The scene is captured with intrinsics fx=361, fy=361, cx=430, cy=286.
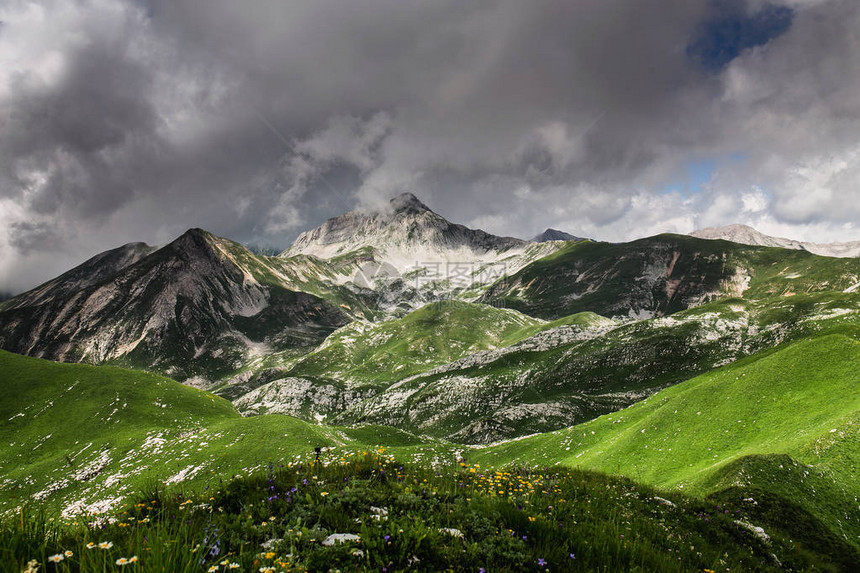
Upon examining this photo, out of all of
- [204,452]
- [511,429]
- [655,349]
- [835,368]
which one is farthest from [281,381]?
[835,368]

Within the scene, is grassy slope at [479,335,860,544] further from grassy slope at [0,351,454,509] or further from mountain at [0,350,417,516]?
mountain at [0,350,417,516]

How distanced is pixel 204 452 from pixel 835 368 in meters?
64.8

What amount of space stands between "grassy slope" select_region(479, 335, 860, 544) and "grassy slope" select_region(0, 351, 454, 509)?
24568 mm

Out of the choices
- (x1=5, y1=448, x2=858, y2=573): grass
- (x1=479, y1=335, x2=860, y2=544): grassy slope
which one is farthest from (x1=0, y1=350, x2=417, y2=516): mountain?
(x1=479, y1=335, x2=860, y2=544): grassy slope

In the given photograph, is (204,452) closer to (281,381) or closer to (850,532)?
(850,532)

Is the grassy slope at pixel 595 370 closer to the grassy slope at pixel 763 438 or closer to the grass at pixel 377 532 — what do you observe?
the grassy slope at pixel 763 438

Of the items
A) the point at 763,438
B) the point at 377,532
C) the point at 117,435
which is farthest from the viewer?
the point at 117,435

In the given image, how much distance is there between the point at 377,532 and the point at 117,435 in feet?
222

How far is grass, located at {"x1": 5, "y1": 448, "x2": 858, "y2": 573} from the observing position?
4.47m

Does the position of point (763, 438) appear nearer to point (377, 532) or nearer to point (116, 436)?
point (377, 532)

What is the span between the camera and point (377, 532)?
5.50 meters

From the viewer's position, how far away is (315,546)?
16.8ft

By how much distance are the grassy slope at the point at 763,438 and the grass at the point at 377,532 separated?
34.5 feet

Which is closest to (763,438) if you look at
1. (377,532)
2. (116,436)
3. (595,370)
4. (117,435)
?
(377,532)
